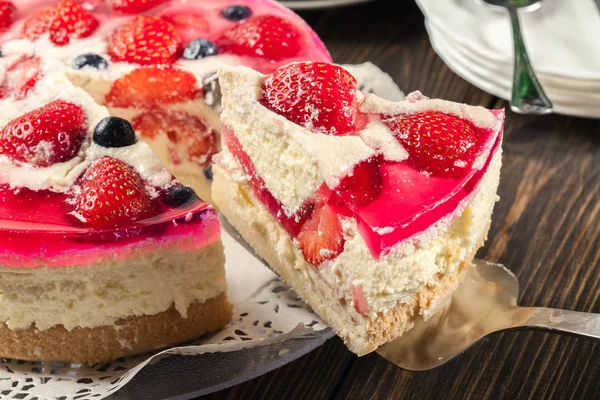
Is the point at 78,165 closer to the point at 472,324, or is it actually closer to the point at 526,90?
the point at 472,324

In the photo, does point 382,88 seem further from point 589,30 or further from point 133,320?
point 133,320

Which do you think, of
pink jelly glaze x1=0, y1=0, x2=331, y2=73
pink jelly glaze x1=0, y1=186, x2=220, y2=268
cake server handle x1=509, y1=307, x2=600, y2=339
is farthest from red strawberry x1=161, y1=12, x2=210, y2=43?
cake server handle x1=509, y1=307, x2=600, y2=339

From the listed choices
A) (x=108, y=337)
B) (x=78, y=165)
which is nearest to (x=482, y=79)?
(x=78, y=165)

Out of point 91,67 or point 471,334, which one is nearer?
point 471,334

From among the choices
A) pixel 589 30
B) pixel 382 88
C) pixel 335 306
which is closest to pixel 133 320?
pixel 335 306

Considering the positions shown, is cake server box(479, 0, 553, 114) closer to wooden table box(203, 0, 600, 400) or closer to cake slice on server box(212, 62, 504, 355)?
wooden table box(203, 0, 600, 400)

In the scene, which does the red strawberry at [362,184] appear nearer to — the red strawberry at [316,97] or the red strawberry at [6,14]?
the red strawberry at [316,97]

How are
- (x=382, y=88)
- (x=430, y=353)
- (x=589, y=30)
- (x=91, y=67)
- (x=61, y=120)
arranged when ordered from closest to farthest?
(x=430, y=353)
(x=61, y=120)
(x=91, y=67)
(x=382, y=88)
(x=589, y=30)

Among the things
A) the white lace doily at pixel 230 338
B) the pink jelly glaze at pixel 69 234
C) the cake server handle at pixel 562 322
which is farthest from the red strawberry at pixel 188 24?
the cake server handle at pixel 562 322
